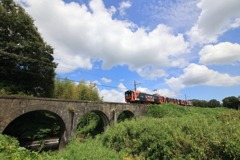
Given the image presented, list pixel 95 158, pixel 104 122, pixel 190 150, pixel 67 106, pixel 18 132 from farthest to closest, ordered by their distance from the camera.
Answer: pixel 104 122 < pixel 18 132 < pixel 67 106 < pixel 95 158 < pixel 190 150

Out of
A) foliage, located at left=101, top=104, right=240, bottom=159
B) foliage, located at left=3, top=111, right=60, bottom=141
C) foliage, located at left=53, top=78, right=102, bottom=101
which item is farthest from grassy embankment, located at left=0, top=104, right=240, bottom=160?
foliage, located at left=53, top=78, right=102, bottom=101

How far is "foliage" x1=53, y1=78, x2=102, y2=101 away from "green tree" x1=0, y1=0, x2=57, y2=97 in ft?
13.3

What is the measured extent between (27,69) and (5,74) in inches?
62.4

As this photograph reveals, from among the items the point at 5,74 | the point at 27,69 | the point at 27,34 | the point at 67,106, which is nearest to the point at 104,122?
the point at 67,106

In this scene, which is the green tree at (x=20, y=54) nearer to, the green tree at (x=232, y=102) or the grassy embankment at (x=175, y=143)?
the grassy embankment at (x=175, y=143)

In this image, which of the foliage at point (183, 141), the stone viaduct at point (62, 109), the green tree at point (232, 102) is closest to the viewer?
the foliage at point (183, 141)

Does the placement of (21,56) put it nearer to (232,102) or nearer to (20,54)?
(20,54)

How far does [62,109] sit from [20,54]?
20.3ft

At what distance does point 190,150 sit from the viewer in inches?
187

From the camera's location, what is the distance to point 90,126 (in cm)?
1725

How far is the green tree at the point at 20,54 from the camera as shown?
10.1m

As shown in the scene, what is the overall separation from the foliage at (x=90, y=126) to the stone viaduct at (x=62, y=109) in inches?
156

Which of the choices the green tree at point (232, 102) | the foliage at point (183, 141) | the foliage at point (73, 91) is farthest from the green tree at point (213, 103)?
the foliage at point (183, 141)

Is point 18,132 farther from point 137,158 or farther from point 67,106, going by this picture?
point 137,158
